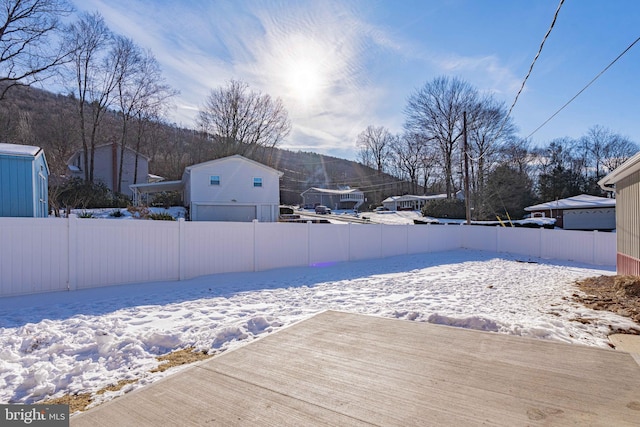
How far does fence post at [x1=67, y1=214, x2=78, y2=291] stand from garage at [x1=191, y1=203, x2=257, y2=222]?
1625cm

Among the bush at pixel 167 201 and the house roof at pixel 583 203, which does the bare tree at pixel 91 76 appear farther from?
the house roof at pixel 583 203

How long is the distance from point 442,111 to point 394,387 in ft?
117

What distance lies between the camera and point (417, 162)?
4981 centimetres

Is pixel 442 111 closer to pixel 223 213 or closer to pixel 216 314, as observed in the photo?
pixel 223 213

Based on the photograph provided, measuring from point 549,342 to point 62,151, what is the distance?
108 feet

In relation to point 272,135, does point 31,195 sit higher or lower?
lower

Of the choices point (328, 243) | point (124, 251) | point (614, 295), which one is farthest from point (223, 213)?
point (614, 295)

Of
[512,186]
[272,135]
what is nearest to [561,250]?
[512,186]

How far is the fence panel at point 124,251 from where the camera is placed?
597 cm

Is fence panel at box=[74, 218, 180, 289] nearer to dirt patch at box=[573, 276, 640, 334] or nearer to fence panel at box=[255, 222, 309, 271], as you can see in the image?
fence panel at box=[255, 222, 309, 271]

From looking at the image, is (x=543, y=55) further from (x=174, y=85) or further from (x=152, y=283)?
(x=174, y=85)

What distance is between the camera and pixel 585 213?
2411cm

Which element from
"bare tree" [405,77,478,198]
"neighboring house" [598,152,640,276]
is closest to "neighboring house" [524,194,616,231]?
"bare tree" [405,77,478,198]

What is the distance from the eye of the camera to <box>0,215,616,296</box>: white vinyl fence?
5.49 meters
